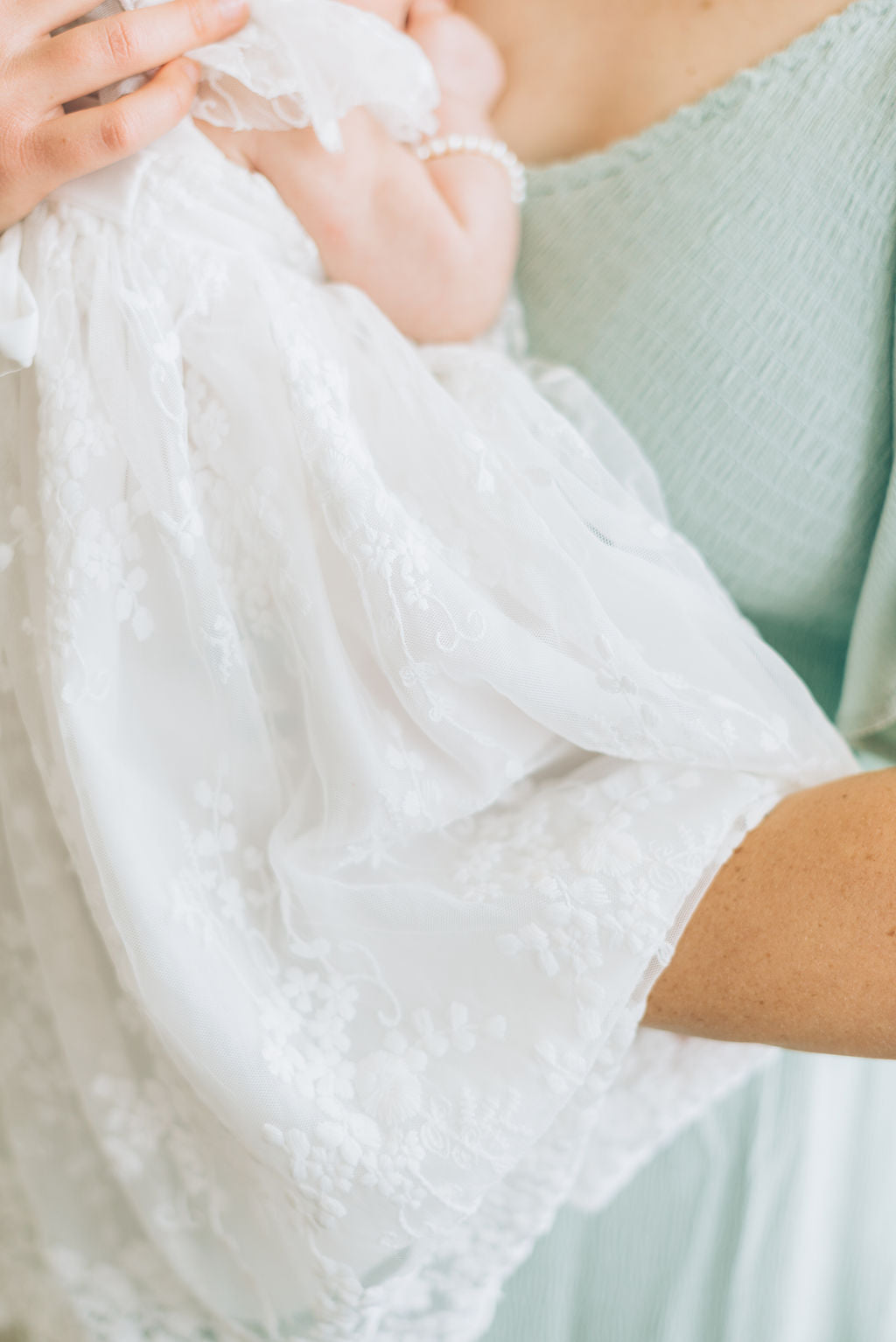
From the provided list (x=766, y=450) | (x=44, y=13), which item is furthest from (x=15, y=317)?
(x=766, y=450)

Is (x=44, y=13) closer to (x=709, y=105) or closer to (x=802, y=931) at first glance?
(x=709, y=105)

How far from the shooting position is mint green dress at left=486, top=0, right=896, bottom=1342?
0.80 m

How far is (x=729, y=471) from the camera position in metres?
0.85

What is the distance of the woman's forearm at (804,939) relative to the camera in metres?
0.63

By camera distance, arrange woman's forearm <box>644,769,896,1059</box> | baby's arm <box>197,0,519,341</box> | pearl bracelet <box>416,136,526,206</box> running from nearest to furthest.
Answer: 1. woman's forearm <box>644,769,896,1059</box>
2. baby's arm <box>197,0,519,341</box>
3. pearl bracelet <box>416,136,526,206</box>

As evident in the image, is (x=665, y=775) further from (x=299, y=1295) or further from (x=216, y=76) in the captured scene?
(x=216, y=76)

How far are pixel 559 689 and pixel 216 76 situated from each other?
0.48 meters

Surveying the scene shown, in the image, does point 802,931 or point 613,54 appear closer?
point 802,931

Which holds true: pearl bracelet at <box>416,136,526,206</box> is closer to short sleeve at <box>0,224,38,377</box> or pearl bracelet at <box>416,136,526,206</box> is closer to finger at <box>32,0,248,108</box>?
finger at <box>32,0,248,108</box>

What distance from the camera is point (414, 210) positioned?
801 mm

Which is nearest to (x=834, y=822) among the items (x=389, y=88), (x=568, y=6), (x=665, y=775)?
(x=665, y=775)

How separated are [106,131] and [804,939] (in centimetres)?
66

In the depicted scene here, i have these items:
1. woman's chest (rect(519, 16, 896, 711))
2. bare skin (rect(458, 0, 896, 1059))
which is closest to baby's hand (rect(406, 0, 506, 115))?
woman's chest (rect(519, 16, 896, 711))

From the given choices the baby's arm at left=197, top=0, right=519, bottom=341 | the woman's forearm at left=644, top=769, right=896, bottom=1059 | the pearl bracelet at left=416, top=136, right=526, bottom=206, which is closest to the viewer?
the woman's forearm at left=644, top=769, right=896, bottom=1059
